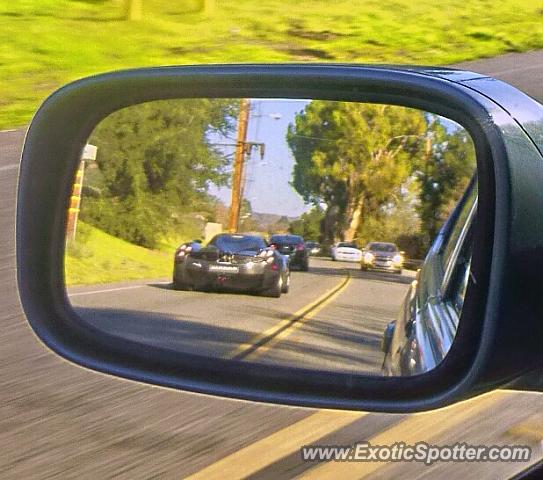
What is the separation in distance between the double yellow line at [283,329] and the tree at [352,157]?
0.13 meters

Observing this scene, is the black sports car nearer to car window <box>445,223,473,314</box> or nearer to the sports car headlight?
the sports car headlight

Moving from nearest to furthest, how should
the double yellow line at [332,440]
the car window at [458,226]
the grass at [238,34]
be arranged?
the car window at [458,226]
the double yellow line at [332,440]
the grass at [238,34]

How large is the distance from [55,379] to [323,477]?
63.7 inches

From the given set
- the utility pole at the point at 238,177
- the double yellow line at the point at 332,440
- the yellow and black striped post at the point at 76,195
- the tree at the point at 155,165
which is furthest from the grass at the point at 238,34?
the utility pole at the point at 238,177

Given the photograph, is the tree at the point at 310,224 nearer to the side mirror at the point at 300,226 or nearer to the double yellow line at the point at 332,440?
the side mirror at the point at 300,226

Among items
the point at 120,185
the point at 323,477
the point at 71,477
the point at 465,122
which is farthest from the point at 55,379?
the point at 465,122

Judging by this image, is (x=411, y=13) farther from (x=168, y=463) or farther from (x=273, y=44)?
(x=168, y=463)

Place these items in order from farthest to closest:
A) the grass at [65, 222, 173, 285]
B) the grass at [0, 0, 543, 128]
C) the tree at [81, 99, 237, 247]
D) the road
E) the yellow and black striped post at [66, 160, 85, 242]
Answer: the grass at [0, 0, 543, 128] → the yellow and black striped post at [66, 160, 85, 242] → the grass at [65, 222, 173, 285] → the tree at [81, 99, 237, 247] → the road

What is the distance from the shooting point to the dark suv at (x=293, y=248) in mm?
1766

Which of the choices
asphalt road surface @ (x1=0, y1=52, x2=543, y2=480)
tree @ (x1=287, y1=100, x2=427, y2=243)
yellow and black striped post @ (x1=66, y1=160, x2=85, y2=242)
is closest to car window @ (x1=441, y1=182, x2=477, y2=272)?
tree @ (x1=287, y1=100, x2=427, y2=243)

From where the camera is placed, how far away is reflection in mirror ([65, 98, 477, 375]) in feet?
5.72

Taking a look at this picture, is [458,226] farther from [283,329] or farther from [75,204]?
[75,204]

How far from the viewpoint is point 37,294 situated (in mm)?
2320

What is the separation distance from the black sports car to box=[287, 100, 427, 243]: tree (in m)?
0.12
